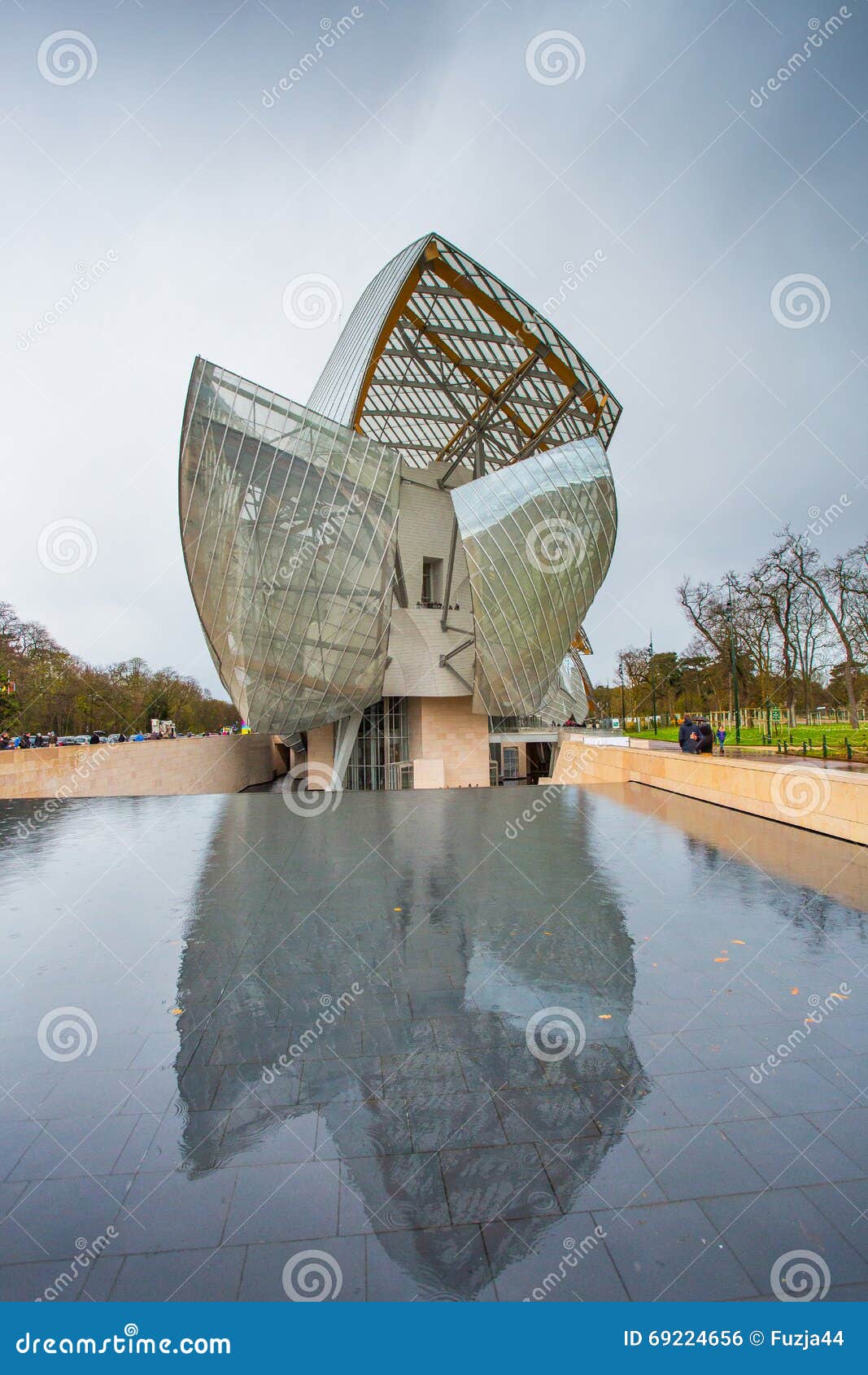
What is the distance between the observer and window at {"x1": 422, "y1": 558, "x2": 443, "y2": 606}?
3544 cm

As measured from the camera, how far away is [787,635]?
123ft

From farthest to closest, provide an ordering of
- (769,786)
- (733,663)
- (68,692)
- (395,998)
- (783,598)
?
(68,692)
(783,598)
(733,663)
(769,786)
(395,998)

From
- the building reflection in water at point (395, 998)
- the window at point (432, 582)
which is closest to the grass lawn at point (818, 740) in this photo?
the window at point (432, 582)

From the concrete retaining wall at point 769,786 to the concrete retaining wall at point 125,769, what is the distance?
43.9 ft

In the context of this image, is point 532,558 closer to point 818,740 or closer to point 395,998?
point 818,740

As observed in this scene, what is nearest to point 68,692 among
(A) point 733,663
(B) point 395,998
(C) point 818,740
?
(A) point 733,663

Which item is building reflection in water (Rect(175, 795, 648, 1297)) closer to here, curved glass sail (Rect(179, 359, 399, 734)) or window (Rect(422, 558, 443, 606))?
curved glass sail (Rect(179, 359, 399, 734))

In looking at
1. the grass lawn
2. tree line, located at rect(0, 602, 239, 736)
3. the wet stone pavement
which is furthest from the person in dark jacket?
tree line, located at rect(0, 602, 239, 736)

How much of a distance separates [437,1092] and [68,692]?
49455 mm

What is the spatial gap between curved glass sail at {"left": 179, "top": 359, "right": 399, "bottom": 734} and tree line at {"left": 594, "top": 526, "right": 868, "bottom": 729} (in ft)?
56.3

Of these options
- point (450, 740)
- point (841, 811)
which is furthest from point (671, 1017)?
point (450, 740)

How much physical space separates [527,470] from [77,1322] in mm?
27406

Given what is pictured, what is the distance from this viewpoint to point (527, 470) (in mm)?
27000

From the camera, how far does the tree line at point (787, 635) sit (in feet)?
117
